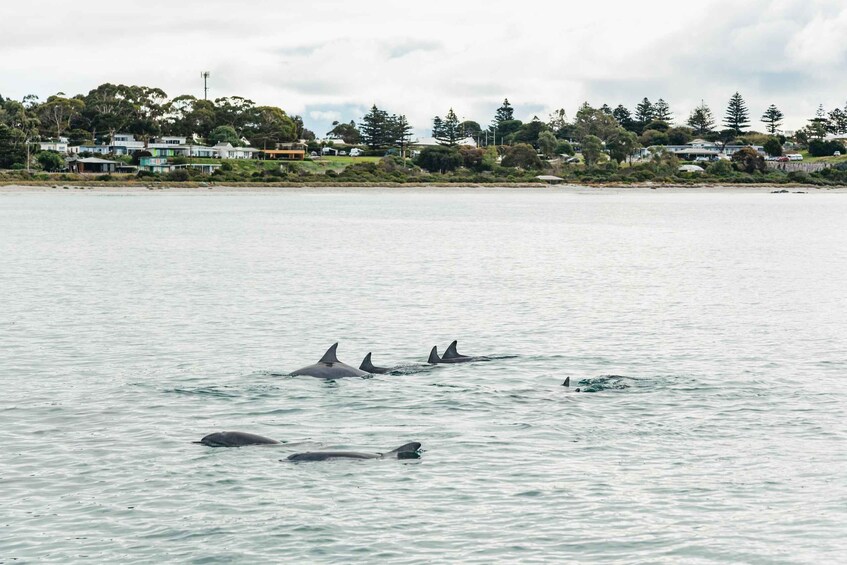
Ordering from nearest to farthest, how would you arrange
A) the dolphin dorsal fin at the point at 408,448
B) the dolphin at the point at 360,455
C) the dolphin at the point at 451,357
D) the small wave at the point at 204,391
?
1. the dolphin at the point at 360,455
2. the dolphin dorsal fin at the point at 408,448
3. the small wave at the point at 204,391
4. the dolphin at the point at 451,357

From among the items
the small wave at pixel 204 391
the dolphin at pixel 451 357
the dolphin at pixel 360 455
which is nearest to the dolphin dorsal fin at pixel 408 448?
the dolphin at pixel 360 455

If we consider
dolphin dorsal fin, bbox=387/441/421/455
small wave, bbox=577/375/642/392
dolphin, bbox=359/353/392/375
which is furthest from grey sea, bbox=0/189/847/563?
dolphin, bbox=359/353/392/375

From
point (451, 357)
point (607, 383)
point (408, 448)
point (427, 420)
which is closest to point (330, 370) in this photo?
point (451, 357)

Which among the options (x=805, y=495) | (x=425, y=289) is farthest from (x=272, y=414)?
(x=425, y=289)

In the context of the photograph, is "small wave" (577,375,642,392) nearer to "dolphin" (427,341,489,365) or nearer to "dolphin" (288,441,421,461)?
"dolphin" (427,341,489,365)

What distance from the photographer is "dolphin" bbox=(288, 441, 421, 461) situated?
21.3 m

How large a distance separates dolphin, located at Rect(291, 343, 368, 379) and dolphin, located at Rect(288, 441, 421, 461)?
26.0 feet

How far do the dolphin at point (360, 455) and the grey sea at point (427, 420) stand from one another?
183 mm

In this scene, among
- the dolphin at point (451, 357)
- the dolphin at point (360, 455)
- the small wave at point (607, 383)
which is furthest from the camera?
the dolphin at point (451, 357)

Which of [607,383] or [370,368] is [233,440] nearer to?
[370,368]

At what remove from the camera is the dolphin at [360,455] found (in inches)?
838

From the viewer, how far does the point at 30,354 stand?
3459 centimetres

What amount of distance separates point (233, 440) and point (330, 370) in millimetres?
7464

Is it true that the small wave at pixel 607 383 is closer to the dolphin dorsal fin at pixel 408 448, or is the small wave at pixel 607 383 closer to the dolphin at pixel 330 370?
the dolphin at pixel 330 370
